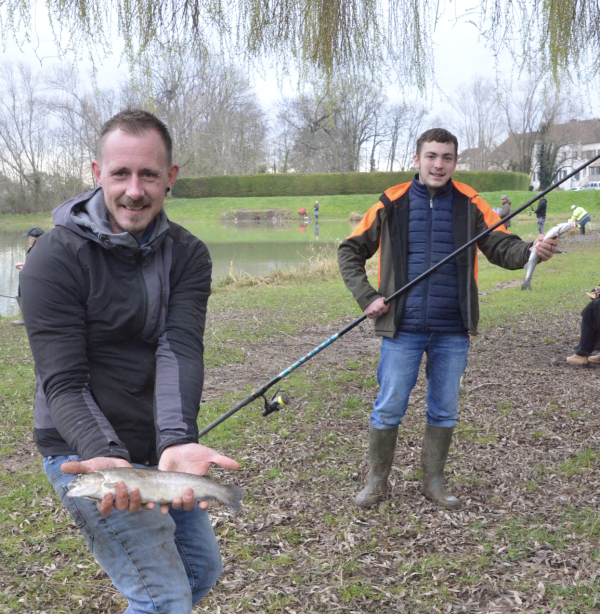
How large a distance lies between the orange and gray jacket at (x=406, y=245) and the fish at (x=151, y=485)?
2152 mm

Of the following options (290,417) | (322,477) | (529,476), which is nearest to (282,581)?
(322,477)

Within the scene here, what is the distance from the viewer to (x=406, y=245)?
13.1ft

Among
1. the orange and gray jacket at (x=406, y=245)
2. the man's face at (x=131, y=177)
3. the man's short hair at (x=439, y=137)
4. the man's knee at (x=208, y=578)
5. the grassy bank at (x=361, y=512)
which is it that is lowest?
the grassy bank at (x=361, y=512)

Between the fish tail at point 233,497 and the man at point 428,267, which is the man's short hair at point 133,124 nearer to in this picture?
the fish tail at point 233,497

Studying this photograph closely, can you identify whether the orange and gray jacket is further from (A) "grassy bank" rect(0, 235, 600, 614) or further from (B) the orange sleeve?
(A) "grassy bank" rect(0, 235, 600, 614)

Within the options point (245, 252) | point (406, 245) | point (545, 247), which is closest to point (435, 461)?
point (406, 245)

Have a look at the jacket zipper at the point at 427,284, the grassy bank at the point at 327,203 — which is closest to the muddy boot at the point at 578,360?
the jacket zipper at the point at 427,284

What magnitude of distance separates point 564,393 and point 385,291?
3140mm

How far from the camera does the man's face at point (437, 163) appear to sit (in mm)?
3891

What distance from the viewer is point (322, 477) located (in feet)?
15.0

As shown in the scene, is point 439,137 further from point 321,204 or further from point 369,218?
point 321,204

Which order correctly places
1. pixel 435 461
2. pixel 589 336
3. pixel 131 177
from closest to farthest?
pixel 131 177, pixel 435 461, pixel 589 336

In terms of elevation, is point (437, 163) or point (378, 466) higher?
point (437, 163)

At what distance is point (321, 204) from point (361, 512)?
48334 millimetres
